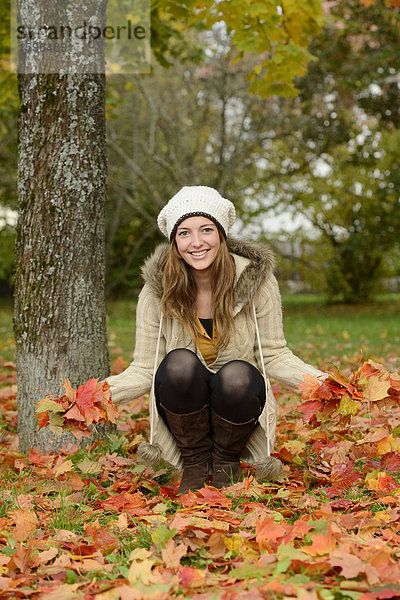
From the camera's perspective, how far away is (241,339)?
273cm

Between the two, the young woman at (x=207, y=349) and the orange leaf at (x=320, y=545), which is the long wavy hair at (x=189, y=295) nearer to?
the young woman at (x=207, y=349)

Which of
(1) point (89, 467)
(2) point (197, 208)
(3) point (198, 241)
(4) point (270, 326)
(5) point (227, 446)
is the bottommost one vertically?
(1) point (89, 467)

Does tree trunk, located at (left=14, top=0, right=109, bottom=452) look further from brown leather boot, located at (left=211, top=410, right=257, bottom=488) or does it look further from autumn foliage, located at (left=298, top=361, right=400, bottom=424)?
autumn foliage, located at (left=298, top=361, right=400, bottom=424)

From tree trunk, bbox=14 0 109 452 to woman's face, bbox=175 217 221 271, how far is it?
0.68 m

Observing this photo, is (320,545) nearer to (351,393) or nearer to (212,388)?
(351,393)

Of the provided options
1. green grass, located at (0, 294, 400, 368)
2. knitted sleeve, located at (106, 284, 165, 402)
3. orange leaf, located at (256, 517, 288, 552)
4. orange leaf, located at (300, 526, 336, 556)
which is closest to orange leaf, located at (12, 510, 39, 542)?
knitted sleeve, located at (106, 284, 165, 402)

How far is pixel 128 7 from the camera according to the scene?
530 centimetres

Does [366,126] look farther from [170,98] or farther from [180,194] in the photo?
[180,194]

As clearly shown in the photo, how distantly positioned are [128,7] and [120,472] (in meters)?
4.17

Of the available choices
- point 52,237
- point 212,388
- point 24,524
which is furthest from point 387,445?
point 52,237

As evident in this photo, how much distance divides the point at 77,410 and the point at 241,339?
81cm

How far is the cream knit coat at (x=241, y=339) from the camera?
2.65 m

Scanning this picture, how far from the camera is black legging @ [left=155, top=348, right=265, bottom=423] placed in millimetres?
2412

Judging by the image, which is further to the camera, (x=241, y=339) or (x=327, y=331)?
(x=327, y=331)
